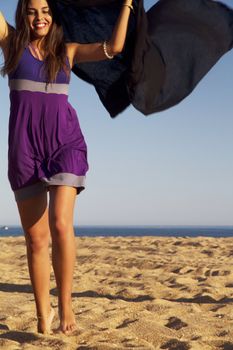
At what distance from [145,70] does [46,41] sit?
29.4 inches

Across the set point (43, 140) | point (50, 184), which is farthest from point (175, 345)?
point (43, 140)

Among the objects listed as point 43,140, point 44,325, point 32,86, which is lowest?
point 44,325

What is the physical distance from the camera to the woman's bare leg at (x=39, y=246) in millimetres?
3291

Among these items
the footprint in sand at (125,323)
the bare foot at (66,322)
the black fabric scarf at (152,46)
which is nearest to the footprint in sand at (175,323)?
the footprint in sand at (125,323)

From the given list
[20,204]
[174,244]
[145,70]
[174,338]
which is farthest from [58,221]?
[174,244]

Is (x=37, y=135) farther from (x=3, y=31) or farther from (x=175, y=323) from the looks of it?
(x=175, y=323)

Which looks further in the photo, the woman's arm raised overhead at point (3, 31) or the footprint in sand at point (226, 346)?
the woman's arm raised overhead at point (3, 31)

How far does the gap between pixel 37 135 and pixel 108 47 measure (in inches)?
26.5

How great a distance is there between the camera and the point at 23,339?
10.6 ft

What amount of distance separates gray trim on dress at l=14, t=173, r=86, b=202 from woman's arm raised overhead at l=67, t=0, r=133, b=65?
2.46ft

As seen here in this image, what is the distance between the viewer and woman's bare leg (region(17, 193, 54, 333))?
329 cm

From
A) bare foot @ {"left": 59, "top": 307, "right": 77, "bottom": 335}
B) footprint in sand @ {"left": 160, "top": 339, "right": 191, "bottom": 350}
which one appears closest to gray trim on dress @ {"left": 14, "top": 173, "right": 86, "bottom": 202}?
bare foot @ {"left": 59, "top": 307, "right": 77, "bottom": 335}

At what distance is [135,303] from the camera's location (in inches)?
189

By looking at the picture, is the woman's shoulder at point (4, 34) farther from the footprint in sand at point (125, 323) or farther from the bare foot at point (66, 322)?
the footprint in sand at point (125, 323)
